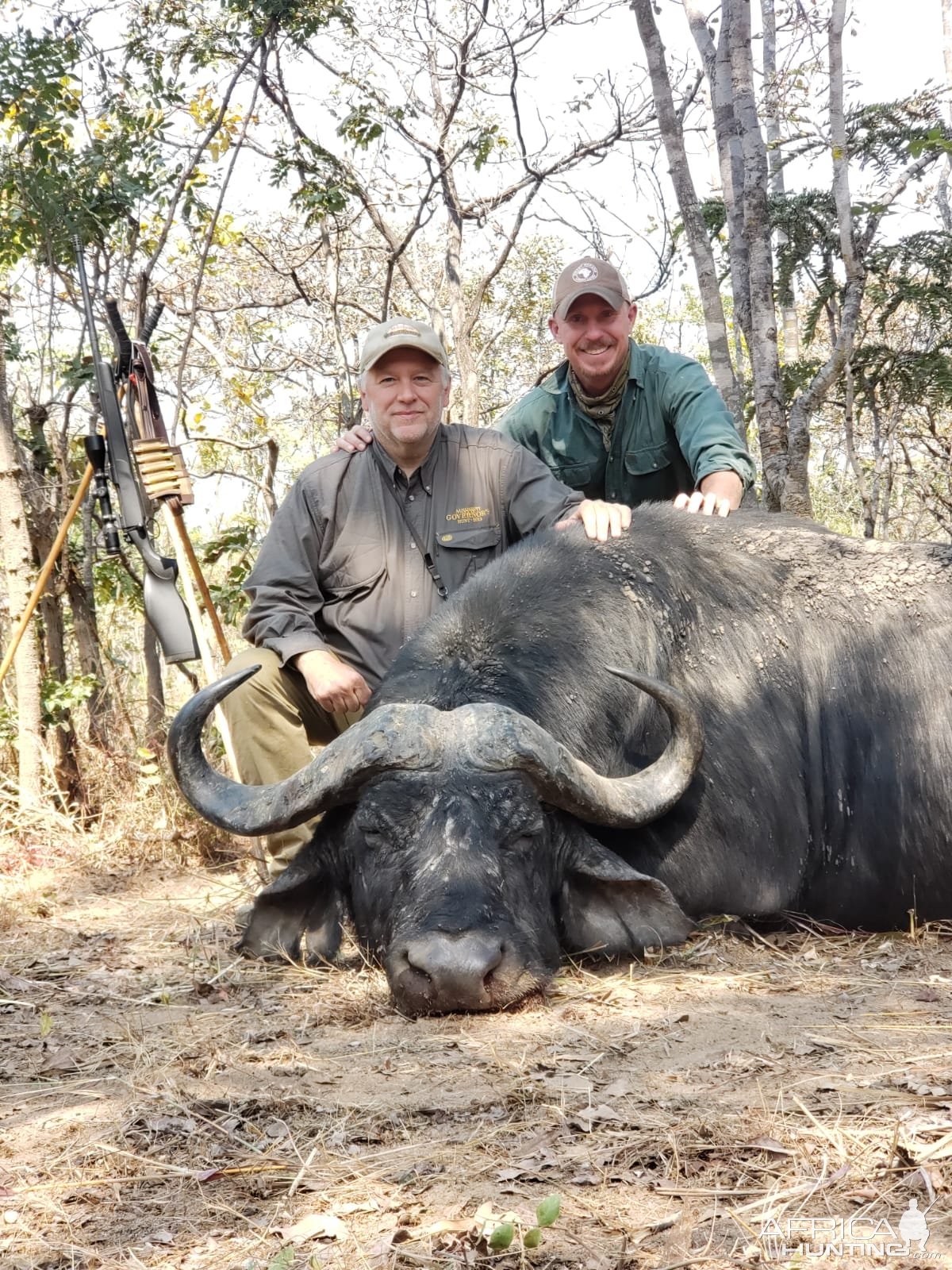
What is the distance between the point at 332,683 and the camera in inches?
194

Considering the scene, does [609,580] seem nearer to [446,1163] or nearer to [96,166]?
[446,1163]

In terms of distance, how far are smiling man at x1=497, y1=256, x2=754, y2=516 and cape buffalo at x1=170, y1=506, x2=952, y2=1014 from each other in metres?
1.08

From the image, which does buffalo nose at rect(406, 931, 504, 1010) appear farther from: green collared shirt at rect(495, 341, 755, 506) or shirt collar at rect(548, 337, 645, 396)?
shirt collar at rect(548, 337, 645, 396)

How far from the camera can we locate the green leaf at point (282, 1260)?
82.4 inches

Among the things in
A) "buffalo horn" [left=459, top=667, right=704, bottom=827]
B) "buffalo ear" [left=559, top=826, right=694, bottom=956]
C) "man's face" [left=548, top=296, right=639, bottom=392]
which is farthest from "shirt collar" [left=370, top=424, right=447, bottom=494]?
"buffalo ear" [left=559, top=826, right=694, bottom=956]

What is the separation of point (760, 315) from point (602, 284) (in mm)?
1518

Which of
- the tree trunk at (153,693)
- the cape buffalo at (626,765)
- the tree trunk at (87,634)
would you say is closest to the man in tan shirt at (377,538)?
the cape buffalo at (626,765)

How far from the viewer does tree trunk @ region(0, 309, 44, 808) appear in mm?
6539

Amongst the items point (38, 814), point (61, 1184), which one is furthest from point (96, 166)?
point (61, 1184)

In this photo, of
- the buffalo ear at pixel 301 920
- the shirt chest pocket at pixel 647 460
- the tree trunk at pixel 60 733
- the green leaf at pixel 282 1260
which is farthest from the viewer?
the tree trunk at pixel 60 733

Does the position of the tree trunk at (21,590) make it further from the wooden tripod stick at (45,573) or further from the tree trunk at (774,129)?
the tree trunk at (774,129)

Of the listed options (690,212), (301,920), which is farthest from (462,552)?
(690,212)

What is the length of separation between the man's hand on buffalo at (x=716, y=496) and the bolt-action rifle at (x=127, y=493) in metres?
2.34

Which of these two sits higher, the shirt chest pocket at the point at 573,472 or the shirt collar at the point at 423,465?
the shirt collar at the point at 423,465
